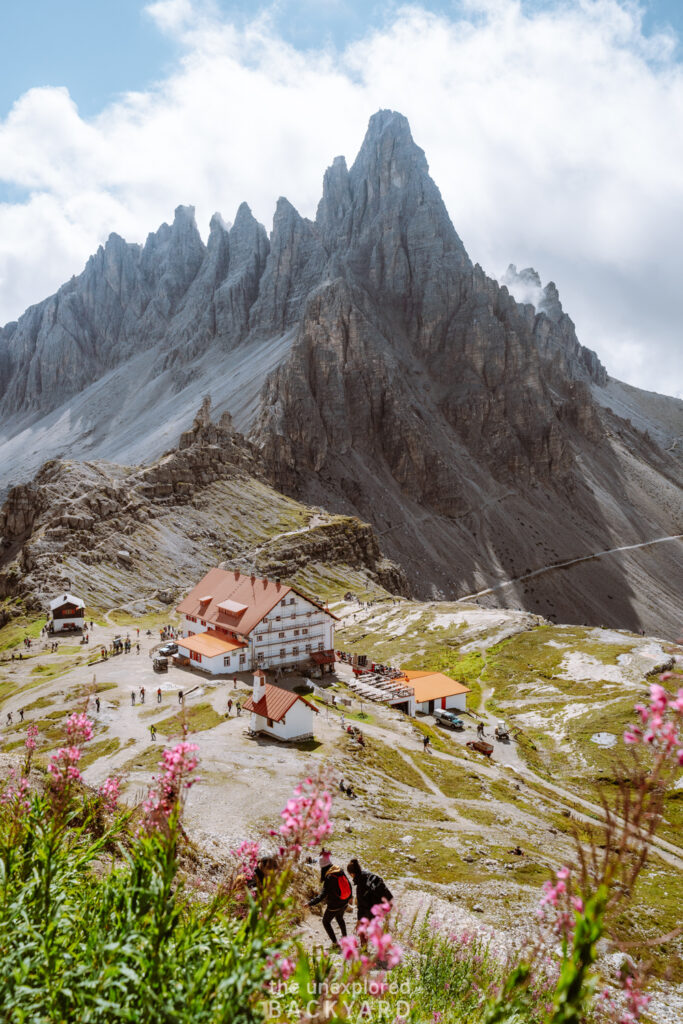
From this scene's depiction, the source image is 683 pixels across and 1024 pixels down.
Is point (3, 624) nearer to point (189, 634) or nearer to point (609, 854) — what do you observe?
point (189, 634)

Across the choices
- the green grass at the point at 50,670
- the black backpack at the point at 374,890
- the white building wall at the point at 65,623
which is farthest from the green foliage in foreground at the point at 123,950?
the white building wall at the point at 65,623

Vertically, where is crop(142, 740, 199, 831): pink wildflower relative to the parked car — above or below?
above

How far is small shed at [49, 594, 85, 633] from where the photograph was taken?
3529 inches

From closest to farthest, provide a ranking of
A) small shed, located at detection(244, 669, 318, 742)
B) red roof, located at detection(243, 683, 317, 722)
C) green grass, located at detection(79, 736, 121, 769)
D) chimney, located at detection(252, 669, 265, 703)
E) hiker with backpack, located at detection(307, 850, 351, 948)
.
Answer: hiker with backpack, located at detection(307, 850, 351, 948) < green grass, located at detection(79, 736, 121, 769) < red roof, located at detection(243, 683, 317, 722) < small shed, located at detection(244, 669, 318, 742) < chimney, located at detection(252, 669, 265, 703)

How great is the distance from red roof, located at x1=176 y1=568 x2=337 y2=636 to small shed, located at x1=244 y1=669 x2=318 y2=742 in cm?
2111

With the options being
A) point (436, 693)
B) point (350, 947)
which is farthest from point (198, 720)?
point (350, 947)

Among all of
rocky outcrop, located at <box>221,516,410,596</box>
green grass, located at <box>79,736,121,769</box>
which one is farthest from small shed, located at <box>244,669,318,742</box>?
rocky outcrop, located at <box>221,516,410,596</box>

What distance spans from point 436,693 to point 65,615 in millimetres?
53539

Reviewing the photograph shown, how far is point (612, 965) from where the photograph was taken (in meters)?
22.4

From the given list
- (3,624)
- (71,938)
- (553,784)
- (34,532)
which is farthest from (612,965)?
(34,532)

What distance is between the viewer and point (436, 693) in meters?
75.4

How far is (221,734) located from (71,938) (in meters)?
42.2

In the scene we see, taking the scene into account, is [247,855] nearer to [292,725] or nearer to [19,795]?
[19,795]

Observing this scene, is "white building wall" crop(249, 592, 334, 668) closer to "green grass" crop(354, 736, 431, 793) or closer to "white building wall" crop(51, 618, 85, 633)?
"green grass" crop(354, 736, 431, 793)
